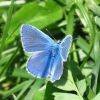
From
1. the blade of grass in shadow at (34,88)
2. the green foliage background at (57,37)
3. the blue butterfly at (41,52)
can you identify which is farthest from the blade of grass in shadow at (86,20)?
the blue butterfly at (41,52)

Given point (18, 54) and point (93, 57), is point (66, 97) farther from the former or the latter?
point (18, 54)

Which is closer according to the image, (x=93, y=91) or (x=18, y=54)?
(x=93, y=91)

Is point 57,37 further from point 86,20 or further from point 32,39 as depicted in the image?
point 32,39

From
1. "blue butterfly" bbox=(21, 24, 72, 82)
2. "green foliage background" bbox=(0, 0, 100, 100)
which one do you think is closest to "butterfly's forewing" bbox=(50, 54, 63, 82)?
"blue butterfly" bbox=(21, 24, 72, 82)

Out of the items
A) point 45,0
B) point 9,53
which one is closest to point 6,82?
point 9,53

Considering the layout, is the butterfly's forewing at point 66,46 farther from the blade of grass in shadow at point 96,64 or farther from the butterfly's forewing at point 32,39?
the blade of grass in shadow at point 96,64

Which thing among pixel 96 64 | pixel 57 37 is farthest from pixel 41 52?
pixel 57 37
